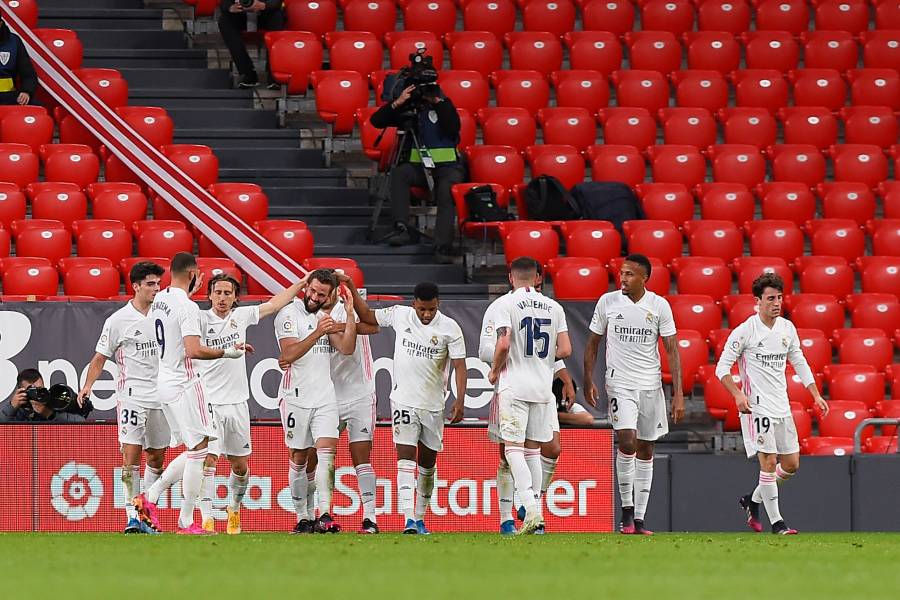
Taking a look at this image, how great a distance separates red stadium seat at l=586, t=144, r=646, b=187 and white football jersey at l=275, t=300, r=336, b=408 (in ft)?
22.5

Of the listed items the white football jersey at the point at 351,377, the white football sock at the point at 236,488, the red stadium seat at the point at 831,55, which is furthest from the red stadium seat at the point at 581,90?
the white football sock at the point at 236,488

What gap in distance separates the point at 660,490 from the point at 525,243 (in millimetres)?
3283

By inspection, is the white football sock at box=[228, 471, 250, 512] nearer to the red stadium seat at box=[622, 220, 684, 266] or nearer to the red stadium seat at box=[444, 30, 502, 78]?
the red stadium seat at box=[622, 220, 684, 266]

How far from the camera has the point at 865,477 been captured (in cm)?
1469

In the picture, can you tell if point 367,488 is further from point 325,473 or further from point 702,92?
point 702,92

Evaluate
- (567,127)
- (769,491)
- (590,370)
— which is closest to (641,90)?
(567,127)

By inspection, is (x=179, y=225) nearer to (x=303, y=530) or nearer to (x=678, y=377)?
(x=303, y=530)

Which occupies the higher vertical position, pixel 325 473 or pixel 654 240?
pixel 654 240

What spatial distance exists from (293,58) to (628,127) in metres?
3.95

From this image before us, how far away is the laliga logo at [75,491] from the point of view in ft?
43.7

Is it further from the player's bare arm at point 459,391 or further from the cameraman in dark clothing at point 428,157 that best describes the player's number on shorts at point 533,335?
the cameraman in dark clothing at point 428,157

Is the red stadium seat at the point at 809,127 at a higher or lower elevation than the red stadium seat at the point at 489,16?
lower

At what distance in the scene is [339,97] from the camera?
1845cm

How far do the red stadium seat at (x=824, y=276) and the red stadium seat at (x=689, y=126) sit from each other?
2426 millimetres
